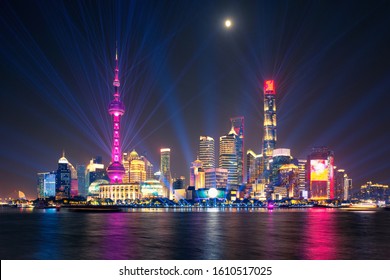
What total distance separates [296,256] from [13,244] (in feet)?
118

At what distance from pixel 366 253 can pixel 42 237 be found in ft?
149

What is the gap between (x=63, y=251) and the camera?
1978 inches

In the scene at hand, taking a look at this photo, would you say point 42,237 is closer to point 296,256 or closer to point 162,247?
point 162,247

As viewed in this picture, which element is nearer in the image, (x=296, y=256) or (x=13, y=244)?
(x=296, y=256)

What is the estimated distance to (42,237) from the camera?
67.0 meters
